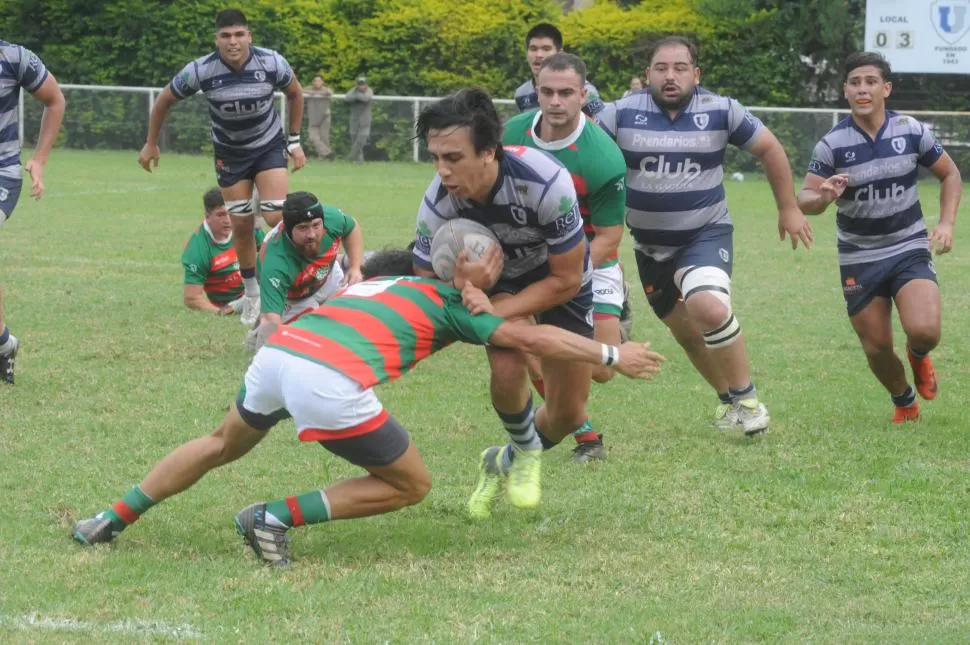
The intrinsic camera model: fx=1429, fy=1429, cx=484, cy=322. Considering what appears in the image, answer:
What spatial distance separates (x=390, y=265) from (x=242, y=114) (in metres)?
4.94

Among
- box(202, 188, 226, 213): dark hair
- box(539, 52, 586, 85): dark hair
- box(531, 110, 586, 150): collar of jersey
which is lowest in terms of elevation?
box(202, 188, 226, 213): dark hair

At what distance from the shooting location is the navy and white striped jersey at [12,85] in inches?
322

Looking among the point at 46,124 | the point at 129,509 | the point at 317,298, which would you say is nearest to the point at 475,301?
the point at 129,509

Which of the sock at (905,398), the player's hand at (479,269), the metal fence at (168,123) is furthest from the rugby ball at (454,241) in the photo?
the metal fence at (168,123)

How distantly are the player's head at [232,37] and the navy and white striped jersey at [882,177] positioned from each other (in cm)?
438

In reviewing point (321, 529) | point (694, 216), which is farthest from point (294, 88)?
point (321, 529)

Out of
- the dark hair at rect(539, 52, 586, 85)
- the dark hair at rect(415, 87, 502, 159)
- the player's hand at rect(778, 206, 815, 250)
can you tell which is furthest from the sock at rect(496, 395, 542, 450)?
the player's hand at rect(778, 206, 815, 250)

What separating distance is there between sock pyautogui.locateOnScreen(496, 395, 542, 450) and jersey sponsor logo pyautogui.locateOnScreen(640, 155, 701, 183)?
1929mm

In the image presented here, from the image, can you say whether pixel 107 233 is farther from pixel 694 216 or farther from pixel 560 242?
pixel 560 242

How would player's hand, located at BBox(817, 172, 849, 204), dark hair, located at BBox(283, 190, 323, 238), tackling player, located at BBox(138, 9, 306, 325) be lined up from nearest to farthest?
1. player's hand, located at BBox(817, 172, 849, 204)
2. dark hair, located at BBox(283, 190, 323, 238)
3. tackling player, located at BBox(138, 9, 306, 325)

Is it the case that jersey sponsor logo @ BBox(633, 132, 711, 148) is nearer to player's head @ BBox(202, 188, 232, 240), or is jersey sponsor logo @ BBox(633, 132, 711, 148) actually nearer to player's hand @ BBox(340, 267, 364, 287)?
player's hand @ BBox(340, 267, 364, 287)

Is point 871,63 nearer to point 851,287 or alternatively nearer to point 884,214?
point 884,214

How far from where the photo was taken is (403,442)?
4.93m

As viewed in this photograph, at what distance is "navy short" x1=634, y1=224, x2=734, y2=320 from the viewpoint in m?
7.22
